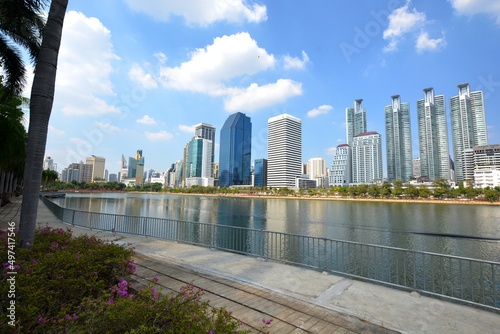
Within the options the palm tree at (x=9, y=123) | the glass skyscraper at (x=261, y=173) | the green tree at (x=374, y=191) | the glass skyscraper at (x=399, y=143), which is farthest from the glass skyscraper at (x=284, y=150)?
the palm tree at (x=9, y=123)

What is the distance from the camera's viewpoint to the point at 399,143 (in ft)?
554

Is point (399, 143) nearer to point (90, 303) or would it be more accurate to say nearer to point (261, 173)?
point (261, 173)

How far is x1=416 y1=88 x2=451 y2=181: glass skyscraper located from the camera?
148875 millimetres

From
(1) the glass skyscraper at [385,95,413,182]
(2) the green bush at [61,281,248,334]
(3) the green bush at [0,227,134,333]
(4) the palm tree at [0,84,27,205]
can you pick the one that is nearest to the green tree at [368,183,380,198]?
(1) the glass skyscraper at [385,95,413,182]

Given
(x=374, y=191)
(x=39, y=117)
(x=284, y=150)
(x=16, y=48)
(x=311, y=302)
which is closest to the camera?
(x=311, y=302)

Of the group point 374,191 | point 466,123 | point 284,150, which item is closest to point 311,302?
point 374,191

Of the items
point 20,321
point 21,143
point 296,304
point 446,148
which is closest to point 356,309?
point 296,304

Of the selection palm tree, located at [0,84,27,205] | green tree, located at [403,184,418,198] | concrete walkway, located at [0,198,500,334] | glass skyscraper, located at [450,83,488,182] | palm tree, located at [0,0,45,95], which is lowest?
concrete walkway, located at [0,198,500,334]

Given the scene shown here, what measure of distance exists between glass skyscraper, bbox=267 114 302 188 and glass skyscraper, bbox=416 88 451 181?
243 ft

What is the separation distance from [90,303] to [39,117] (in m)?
4.35

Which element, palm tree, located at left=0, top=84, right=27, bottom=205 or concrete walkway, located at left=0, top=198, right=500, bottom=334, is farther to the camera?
palm tree, located at left=0, top=84, right=27, bottom=205

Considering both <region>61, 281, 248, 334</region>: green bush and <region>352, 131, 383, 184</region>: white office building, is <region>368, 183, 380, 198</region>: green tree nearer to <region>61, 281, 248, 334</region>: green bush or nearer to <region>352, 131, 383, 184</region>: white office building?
<region>352, 131, 383, 184</region>: white office building

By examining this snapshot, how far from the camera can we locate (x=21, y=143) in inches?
660

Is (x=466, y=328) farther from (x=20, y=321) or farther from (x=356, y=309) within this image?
A: (x=20, y=321)
